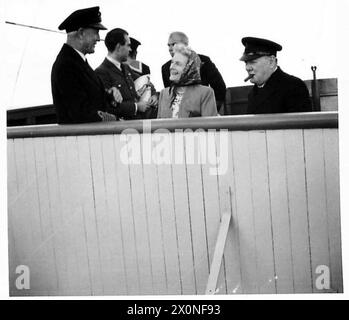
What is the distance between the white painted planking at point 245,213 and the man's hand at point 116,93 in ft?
2.15

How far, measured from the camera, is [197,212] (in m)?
2.07

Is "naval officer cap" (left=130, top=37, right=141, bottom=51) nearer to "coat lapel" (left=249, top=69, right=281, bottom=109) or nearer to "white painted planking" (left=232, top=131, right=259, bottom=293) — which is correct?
"coat lapel" (left=249, top=69, right=281, bottom=109)

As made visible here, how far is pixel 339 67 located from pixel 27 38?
4.03ft

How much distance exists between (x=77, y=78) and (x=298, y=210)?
40.9 inches

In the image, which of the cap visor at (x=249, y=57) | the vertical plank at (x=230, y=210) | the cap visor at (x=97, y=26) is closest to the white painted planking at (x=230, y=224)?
the vertical plank at (x=230, y=210)

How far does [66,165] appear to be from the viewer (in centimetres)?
215

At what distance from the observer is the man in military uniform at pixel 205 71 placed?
2166 millimetres

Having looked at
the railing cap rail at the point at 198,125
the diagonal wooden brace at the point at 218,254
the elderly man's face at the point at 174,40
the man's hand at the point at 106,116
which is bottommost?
the diagonal wooden brace at the point at 218,254

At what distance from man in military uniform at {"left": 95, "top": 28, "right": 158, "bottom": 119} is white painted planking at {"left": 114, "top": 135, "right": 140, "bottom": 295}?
0.37m

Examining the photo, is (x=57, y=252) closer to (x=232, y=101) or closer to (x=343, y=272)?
(x=343, y=272)

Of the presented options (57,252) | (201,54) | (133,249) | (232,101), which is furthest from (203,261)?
(232,101)

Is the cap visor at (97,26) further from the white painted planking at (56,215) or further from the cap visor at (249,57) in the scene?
the cap visor at (249,57)

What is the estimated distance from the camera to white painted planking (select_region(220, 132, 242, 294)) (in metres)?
2.01

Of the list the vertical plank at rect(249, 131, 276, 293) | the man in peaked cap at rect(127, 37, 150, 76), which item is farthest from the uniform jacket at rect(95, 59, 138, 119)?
the vertical plank at rect(249, 131, 276, 293)
